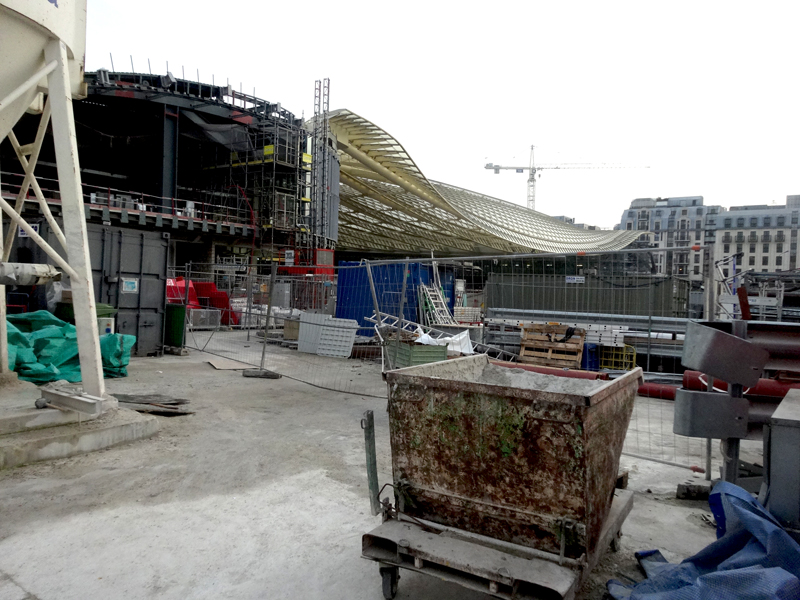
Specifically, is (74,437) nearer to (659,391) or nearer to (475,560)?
(475,560)

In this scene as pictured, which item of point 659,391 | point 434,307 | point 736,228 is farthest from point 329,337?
point 736,228

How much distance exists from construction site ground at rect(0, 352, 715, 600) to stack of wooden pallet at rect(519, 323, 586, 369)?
13.2 ft

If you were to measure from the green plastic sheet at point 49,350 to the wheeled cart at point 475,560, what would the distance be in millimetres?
7089

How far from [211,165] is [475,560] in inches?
1499

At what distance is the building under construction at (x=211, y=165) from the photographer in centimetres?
3209

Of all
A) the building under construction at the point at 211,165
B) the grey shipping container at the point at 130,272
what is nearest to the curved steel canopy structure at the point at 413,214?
the building under construction at the point at 211,165

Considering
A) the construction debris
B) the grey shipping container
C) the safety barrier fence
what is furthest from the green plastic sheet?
the safety barrier fence

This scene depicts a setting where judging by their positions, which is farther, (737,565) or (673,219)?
(673,219)

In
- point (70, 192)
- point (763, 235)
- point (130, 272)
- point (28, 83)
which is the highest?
point (763, 235)

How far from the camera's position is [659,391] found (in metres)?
8.68

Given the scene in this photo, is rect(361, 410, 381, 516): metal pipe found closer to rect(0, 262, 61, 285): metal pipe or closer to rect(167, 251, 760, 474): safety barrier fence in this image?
rect(167, 251, 760, 474): safety barrier fence

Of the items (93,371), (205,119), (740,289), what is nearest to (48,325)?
(93,371)

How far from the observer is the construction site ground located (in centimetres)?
312

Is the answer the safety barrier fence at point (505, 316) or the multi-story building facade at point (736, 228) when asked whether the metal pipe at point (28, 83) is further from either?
the multi-story building facade at point (736, 228)
